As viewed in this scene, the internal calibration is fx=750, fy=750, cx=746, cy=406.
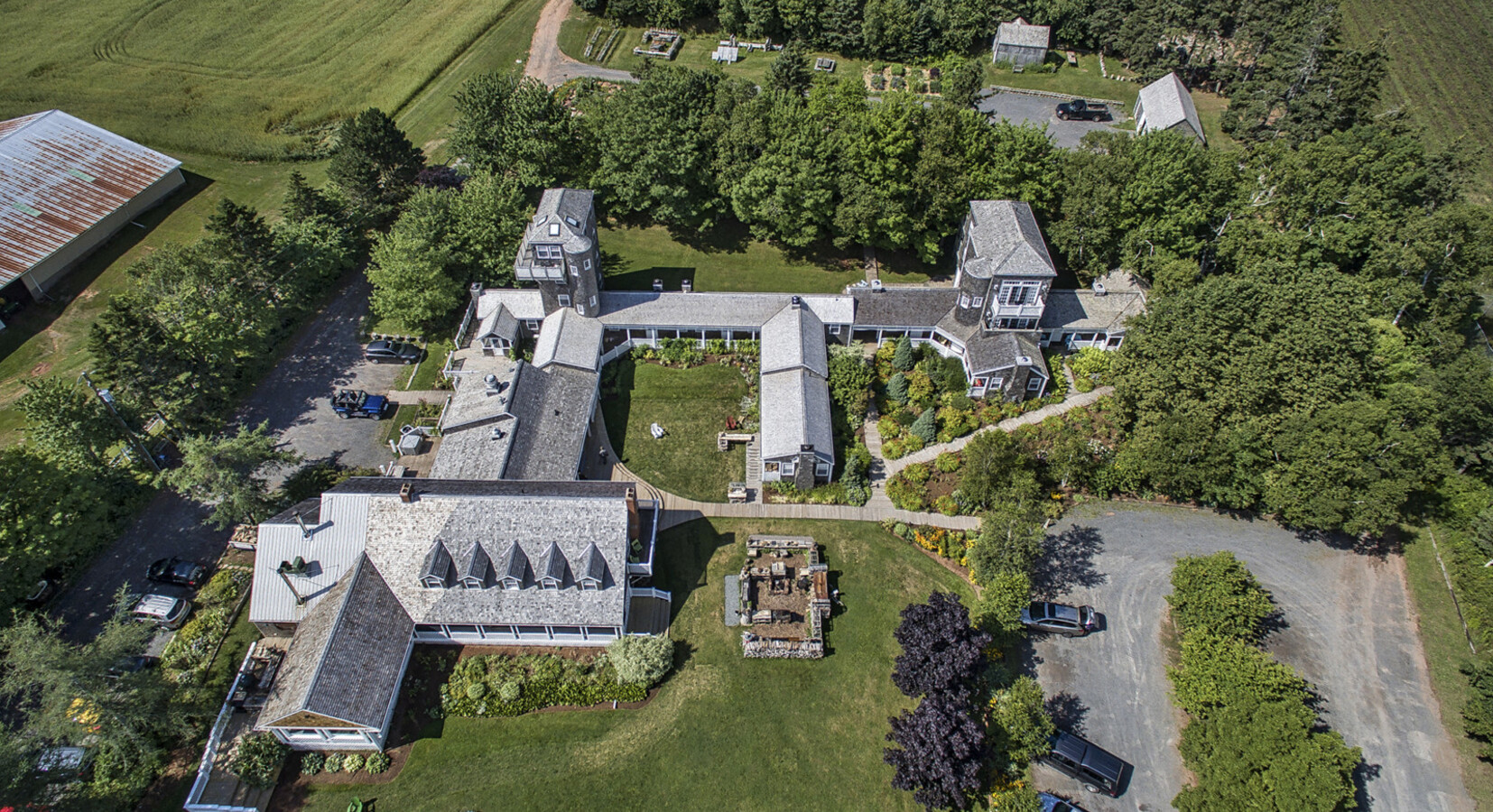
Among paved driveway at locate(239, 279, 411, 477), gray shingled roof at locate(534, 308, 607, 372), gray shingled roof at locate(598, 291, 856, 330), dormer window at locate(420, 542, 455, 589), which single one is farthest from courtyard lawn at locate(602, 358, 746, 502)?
paved driveway at locate(239, 279, 411, 477)

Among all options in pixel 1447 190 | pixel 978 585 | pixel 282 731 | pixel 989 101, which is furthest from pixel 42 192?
pixel 1447 190

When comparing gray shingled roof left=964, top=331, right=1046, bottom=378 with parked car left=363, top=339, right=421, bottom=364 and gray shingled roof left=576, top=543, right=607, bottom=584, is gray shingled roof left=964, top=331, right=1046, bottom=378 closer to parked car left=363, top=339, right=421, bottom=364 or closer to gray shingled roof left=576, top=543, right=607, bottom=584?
gray shingled roof left=576, top=543, right=607, bottom=584

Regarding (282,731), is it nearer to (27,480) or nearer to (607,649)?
(607,649)

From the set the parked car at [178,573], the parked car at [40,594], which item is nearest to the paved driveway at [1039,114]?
the parked car at [178,573]

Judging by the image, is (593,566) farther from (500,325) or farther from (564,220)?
(564,220)

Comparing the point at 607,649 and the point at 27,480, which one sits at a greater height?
the point at 27,480

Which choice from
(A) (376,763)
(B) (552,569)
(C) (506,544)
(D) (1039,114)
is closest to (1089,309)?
(D) (1039,114)

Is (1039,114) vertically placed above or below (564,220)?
below
